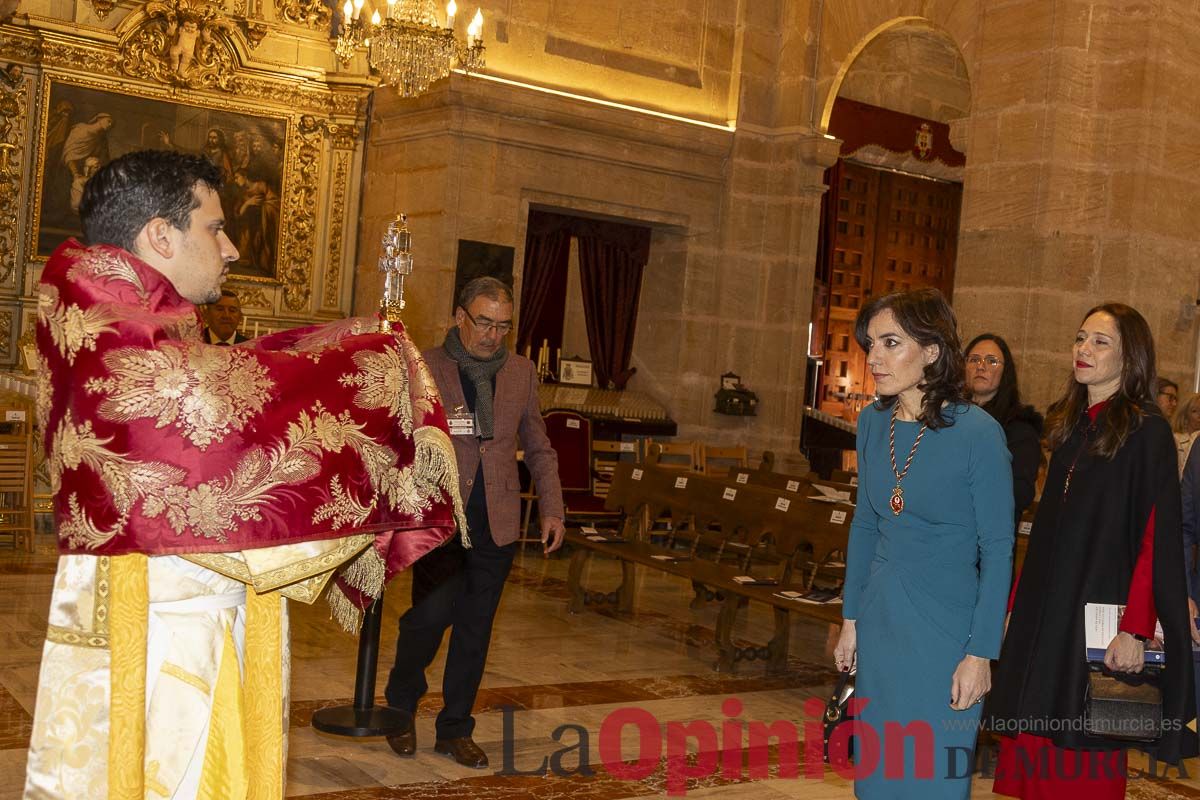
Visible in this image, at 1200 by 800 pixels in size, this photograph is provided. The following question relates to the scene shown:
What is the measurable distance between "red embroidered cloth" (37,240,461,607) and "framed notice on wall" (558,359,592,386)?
35.5 ft

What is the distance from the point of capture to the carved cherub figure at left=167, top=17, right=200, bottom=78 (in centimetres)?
1177

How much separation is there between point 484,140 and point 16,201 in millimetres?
4103

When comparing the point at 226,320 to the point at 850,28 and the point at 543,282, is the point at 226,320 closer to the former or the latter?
the point at 543,282

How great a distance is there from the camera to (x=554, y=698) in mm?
6023

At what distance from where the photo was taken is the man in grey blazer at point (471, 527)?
16.0ft

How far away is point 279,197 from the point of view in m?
12.5

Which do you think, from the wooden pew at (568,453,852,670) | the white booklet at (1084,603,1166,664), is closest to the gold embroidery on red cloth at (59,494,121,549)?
the white booklet at (1084,603,1166,664)

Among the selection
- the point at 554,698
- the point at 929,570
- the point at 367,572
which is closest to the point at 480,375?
the point at 554,698

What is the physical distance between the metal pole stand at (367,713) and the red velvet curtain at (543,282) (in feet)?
26.6

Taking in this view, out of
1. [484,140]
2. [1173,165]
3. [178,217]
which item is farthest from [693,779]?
[484,140]

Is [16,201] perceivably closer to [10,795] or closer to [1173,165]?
[10,795]

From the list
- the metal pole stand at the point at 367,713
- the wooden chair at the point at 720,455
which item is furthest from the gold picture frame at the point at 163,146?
the metal pole stand at the point at 367,713

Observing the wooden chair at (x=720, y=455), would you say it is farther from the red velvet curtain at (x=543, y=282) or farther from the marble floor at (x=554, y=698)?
the marble floor at (x=554, y=698)

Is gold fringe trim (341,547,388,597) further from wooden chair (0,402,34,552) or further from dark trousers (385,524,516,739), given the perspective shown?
wooden chair (0,402,34,552)
